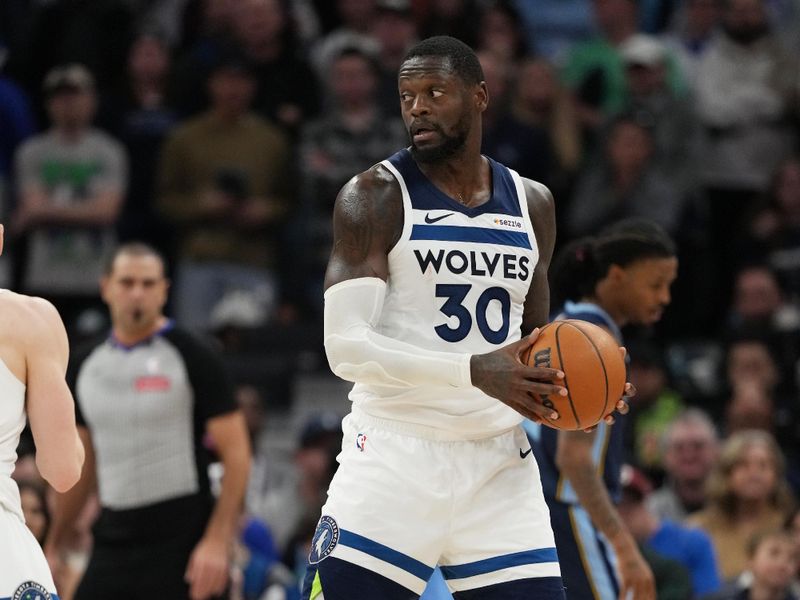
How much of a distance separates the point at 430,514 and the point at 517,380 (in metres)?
0.58

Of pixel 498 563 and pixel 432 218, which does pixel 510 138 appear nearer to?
pixel 432 218

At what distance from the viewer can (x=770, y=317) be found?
38.4ft

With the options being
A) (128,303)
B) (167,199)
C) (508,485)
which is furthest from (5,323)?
(167,199)

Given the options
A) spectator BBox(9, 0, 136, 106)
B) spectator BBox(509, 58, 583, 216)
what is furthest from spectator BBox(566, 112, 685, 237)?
spectator BBox(9, 0, 136, 106)

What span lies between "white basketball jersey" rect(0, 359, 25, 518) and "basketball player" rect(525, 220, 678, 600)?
7.23 ft

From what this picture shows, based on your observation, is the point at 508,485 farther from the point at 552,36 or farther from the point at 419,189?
the point at 552,36

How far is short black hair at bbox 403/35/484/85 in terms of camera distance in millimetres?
5141

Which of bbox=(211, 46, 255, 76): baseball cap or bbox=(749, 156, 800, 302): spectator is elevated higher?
bbox=(211, 46, 255, 76): baseball cap

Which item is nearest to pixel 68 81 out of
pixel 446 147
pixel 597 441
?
pixel 597 441

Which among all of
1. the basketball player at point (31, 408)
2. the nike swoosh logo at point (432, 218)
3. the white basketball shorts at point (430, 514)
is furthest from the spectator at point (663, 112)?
the basketball player at point (31, 408)

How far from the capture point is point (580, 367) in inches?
191

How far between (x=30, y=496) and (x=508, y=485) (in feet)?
12.0

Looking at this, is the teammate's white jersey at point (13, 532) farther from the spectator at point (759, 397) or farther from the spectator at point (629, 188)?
the spectator at point (629, 188)

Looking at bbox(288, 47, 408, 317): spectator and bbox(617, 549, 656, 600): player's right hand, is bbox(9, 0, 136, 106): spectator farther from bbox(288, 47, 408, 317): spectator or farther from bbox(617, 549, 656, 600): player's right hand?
bbox(617, 549, 656, 600): player's right hand
